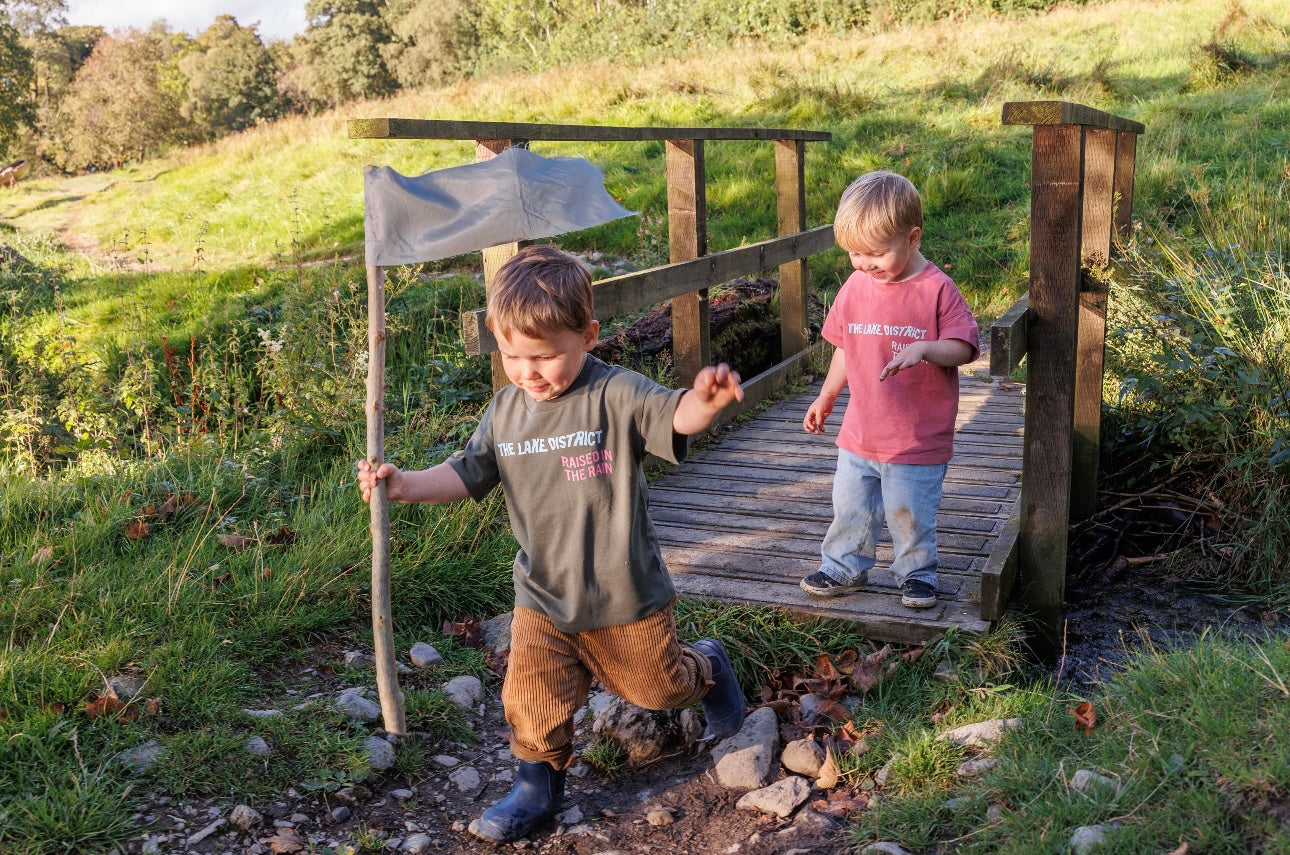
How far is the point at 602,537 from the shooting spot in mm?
2688

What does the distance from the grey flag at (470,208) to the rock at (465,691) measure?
1.50 m

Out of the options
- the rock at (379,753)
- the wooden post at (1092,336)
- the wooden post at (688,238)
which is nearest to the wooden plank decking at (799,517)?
the wooden post at (1092,336)

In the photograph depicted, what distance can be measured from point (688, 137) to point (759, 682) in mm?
3008

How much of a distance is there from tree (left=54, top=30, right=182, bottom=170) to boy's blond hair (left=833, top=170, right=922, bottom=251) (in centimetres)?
3559

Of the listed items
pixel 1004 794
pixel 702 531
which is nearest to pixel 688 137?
pixel 702 531

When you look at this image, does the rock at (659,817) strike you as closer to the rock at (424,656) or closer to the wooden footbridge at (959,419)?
the wooden footbridge at (959,419)

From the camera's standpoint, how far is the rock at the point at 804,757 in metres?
3.02

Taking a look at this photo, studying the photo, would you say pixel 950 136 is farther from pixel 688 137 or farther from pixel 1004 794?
pixel 1004 794

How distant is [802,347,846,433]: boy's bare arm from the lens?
11.5 ft

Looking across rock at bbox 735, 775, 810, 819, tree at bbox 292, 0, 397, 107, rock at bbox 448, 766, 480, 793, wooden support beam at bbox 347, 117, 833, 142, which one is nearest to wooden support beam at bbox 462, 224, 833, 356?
wooden support beam at bbox 347, 117, 833, 142

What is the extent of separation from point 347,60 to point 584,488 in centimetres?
4437

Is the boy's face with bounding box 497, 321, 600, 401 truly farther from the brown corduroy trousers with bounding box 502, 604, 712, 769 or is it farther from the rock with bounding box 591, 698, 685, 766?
the rock with bounding box 591, 698, 685, 766

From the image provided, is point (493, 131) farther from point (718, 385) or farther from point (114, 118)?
point (114, 118)

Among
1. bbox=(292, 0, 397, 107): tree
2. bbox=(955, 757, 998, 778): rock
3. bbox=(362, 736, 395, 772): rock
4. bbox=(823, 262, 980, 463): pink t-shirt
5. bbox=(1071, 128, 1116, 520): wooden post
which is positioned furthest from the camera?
bbox=(292, 0, 397, 107): tree
